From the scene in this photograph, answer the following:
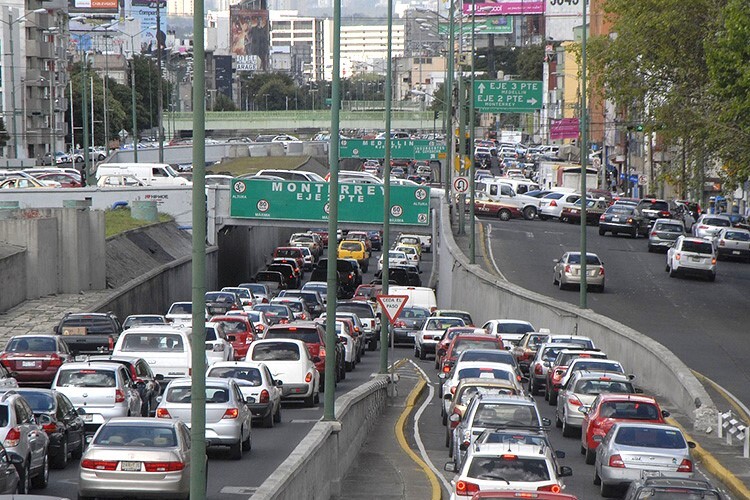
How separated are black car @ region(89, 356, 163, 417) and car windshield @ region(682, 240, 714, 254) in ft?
106

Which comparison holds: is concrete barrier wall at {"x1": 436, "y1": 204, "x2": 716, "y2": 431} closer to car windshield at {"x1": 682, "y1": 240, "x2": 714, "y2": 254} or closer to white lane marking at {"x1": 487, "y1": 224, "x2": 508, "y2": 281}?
white lane marking at {"x1": 487, "y1": 224, "x2": 508, "y2": 281}

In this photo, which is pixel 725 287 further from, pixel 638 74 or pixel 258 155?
pixel 258 155

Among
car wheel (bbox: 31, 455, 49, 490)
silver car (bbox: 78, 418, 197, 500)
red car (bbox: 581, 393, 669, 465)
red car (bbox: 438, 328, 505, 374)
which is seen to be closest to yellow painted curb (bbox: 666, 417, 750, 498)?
red car (bbox: 581, 393, 669, 465)

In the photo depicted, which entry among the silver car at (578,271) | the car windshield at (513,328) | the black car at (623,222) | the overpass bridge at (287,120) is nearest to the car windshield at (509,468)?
the car windshield at (513,328)

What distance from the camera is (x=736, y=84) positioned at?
3731 centimetres

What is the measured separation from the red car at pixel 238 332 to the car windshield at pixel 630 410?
13.3 metres

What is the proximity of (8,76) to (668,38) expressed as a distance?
7716cm

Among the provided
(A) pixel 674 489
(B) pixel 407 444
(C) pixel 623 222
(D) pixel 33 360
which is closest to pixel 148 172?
(C) pixel 623 222

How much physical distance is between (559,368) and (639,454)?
11.2 m

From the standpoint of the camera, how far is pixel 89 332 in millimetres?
36094

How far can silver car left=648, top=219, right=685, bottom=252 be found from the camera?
211 ft

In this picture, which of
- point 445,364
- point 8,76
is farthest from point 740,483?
point 8,76

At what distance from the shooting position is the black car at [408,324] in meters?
50.6

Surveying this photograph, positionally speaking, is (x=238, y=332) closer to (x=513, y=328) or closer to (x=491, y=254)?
(x=513, y=328)
